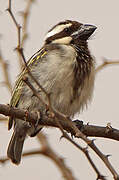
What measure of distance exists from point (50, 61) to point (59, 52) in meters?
0.16

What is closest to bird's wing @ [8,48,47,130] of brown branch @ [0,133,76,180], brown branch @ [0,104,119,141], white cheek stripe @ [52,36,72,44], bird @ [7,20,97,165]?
bird @ [7,20,97,165]

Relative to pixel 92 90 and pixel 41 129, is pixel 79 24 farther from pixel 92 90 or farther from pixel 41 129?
pixel 41 129

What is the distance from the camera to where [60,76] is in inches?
156

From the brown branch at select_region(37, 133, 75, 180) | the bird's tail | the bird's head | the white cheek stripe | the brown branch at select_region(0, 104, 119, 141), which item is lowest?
the bird's tail

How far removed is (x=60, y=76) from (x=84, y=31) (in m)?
0.88

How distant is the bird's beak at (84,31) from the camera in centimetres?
454

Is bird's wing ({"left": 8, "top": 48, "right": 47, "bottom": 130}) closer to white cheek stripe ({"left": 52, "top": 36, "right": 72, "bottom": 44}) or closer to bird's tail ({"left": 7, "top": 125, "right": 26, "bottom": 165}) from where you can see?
white cheek stripe ({"left": 52, "top": 36, "right": 72, "bottom": 44})

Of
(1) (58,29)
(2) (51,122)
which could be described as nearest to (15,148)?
(2) (51,122)

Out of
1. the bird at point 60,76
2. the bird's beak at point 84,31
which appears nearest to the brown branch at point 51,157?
the bird at point 60,76

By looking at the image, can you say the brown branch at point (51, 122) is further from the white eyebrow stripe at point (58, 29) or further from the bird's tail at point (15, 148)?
the white eyebrow stripe at point (58, 29)

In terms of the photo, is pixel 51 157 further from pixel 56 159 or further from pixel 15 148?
pixel 15 148

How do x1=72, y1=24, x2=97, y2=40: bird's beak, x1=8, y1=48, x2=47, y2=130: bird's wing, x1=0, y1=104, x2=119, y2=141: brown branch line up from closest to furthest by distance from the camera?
1. x1=0, y1=104, x2=119, y2=141: brown branch
2. x1=8, y1=48, x2=47, y2=130: bird's wing
3. x1=72, y1=24, x2=97, y2=40: bird's beak

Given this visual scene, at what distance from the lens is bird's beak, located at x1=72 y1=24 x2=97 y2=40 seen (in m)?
4.54

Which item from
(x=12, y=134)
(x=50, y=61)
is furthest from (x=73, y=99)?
(x=12, y=134)
